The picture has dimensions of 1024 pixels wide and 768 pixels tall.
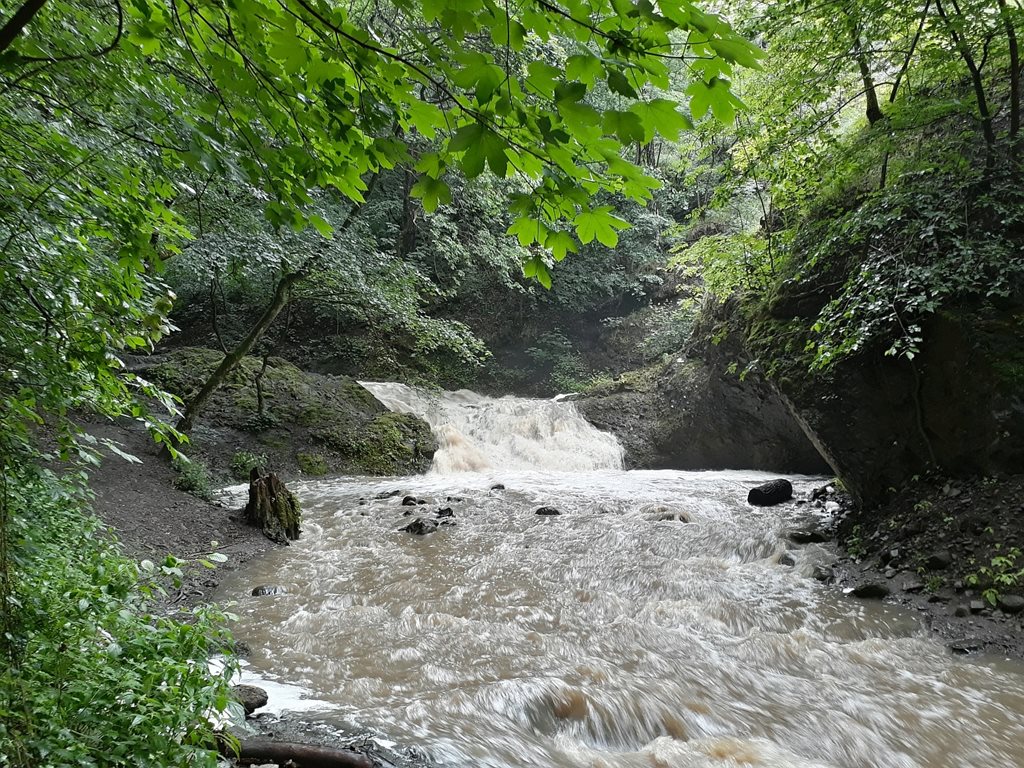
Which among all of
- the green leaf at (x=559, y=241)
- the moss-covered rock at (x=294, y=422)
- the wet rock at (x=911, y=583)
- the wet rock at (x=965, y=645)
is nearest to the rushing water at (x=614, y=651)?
the wet rock at (x=965, y=645)

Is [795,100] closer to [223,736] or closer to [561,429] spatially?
[223,736]

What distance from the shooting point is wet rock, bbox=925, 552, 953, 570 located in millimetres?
5027

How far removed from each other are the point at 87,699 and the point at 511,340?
20322 millimetres

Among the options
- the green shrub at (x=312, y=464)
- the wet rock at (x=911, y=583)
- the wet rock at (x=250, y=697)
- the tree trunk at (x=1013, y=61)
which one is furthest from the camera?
the green shrub at (x=312, y=464)

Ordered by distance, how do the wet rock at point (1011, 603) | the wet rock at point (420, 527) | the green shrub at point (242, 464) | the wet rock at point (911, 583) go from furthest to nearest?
the green shrub at point (242, 464)
the wet rock at point (420, 527)
the wet rock at point (911, 583)
the wet rock at point (1011, 603)

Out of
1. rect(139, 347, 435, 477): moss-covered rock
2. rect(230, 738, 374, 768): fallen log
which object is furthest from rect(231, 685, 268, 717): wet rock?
rect(139, 347, 435, 477): moss-covered rock

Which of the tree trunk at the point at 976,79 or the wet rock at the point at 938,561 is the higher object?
the tree trunk at the point at 976,79

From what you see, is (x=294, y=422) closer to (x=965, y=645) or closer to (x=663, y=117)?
(x=965, y=645)

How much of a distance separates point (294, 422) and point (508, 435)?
549cm

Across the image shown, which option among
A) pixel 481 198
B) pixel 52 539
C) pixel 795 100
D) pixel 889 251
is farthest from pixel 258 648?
pixel 481 198

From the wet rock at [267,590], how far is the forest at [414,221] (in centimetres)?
58

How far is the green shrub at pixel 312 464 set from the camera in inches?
457

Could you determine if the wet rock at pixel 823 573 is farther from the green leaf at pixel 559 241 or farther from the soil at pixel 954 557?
the green leaf at pixel 559 241

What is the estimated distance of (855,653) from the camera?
414 cm
